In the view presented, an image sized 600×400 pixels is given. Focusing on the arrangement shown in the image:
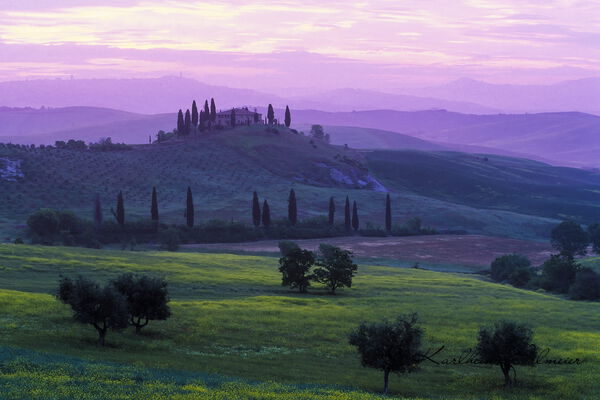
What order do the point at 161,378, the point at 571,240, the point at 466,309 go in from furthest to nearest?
the point at 571,240, the point at 466,309, the point at 161,378

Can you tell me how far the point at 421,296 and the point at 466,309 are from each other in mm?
8262

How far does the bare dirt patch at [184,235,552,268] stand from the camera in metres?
122

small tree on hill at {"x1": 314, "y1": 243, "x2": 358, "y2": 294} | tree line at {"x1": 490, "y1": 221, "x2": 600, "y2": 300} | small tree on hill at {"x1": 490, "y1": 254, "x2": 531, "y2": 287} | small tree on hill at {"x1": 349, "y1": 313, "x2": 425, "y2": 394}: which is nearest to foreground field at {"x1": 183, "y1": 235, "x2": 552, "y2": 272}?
small tree on hill at {"x1": 490, "y1": 254, "x2": 531, "y2": 287}

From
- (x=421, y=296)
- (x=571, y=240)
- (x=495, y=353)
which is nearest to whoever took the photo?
(x=495, y=353)

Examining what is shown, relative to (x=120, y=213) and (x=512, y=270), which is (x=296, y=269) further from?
(x=120, y=213)

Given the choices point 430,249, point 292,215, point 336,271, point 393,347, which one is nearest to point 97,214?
point 292,215

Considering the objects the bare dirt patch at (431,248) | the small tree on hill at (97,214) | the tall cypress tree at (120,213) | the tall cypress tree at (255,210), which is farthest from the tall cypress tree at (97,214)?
the tall cypress tree at (255,210)

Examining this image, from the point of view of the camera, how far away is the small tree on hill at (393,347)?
37.9 meters

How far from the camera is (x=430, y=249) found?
131 m

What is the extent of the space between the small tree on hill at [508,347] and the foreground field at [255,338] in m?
1.36

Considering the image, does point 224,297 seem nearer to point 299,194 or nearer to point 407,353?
point 407,353

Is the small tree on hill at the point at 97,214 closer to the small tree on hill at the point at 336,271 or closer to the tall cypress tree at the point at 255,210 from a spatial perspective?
the tall cypress tree at the point at 255,210

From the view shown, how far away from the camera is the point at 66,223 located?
123 metres

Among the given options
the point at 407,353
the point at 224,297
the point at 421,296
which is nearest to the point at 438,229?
the point at 421,296
